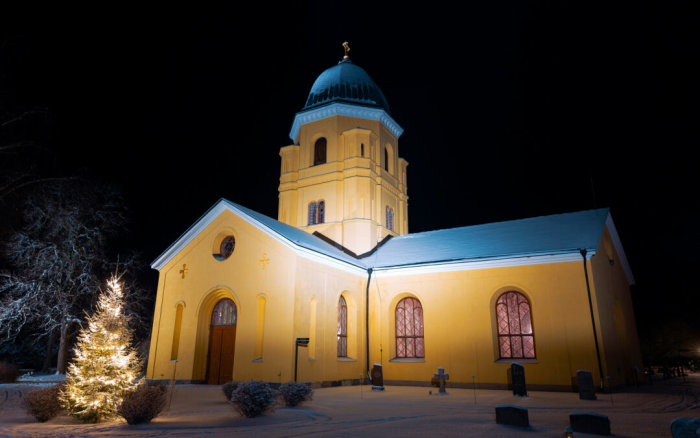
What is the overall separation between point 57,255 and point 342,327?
52.4 feet

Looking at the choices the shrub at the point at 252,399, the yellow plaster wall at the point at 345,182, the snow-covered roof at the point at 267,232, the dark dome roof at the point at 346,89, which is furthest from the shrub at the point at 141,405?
the dark dome roof at the point at 346,89

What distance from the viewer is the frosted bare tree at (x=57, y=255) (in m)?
22.5

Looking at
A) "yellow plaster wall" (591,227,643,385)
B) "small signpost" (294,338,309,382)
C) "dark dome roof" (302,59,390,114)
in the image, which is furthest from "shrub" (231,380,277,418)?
"dark dome roof" (302,59,390,114)

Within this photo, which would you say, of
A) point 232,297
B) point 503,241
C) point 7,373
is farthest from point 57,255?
point 503,241

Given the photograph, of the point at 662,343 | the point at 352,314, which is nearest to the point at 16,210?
the point at 352,314

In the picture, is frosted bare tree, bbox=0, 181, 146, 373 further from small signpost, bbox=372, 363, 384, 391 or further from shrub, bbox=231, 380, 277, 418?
shrub, bbox=231, 380, 277, 418

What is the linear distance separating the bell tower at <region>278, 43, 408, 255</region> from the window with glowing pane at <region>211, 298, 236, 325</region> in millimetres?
7757

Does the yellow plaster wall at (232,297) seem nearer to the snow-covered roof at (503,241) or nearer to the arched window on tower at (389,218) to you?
the snow-covered roof at (503,241)

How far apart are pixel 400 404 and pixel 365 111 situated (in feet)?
62.7

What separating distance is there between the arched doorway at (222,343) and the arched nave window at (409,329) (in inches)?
310

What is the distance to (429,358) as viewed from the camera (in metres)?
19.7

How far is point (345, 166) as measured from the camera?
86.0 ft

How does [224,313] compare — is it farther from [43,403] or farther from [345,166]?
[345,166]

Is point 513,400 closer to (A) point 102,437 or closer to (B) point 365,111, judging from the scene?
(A) point 102,437
